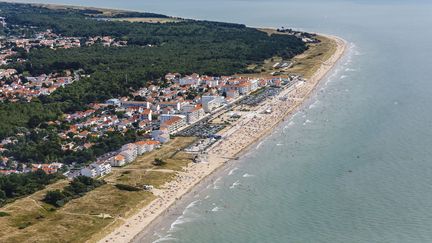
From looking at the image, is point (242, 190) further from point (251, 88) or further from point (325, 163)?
point (251, 88)

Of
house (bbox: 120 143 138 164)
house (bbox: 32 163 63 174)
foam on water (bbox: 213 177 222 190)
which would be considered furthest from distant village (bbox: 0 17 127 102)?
foam on water (bbox: 213 177 222 190)

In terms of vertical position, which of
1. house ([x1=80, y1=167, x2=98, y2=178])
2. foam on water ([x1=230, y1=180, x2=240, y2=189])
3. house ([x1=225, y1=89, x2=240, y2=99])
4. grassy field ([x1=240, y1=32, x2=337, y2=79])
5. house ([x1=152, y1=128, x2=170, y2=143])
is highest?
grassy field ([x1=240, y1=32, x2=337, y2=79])

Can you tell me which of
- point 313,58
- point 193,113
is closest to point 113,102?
point 193,113

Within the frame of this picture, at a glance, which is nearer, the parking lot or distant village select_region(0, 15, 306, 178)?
distant village select_region(0, 15, 306, 178)

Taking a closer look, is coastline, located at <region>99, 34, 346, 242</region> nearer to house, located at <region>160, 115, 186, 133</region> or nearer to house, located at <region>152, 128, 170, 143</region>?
house, located at <region>152, 128, 170, 143</region>

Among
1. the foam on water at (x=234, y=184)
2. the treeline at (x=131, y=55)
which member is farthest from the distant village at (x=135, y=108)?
the foam on water at (x=234, y=184)

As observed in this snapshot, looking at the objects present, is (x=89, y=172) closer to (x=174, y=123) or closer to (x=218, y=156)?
(x=218, y=156)

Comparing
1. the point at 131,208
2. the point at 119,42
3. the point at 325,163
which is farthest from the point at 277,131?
the point at 119,42
